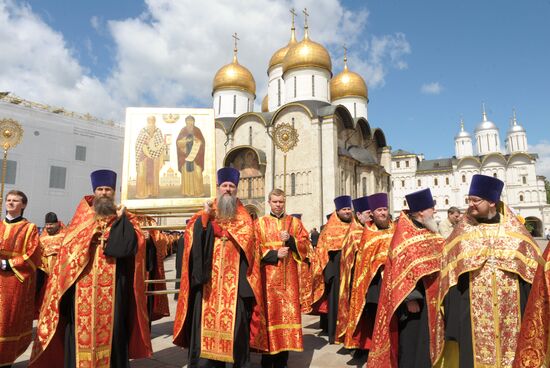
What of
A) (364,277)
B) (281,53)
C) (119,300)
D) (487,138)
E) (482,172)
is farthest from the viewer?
(487,138)

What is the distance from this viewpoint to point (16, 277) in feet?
13.6

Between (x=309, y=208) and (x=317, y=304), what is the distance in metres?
16.9

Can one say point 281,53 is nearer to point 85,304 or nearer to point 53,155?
point 53,155

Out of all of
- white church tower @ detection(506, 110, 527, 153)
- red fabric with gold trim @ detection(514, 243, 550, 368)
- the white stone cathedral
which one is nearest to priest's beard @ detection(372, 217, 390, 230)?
red fabric with gold trim @ detection(514, 243, 550, 368)

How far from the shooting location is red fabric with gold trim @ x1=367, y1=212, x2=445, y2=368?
11.6 feet

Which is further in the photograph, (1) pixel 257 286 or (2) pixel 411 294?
(1) pixel 257 286

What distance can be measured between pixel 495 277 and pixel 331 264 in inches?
122

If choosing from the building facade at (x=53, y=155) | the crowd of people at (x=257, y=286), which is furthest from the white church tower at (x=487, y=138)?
the crowd of people at (x=257, y=286)

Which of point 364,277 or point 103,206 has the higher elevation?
point 103,206

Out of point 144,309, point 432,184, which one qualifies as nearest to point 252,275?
point 144,309

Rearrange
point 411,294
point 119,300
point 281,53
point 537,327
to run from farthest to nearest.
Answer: point 281,53
point 119,300
point 411,294
point 537,327

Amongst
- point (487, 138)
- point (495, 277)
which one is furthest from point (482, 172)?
point (495, 277)

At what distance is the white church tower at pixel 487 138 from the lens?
58.6 meters

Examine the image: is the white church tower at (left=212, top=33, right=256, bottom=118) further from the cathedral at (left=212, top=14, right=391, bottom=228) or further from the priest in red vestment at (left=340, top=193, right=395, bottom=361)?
the priest in red vestment at (left=340, top=193, right=395, bottom=361)
